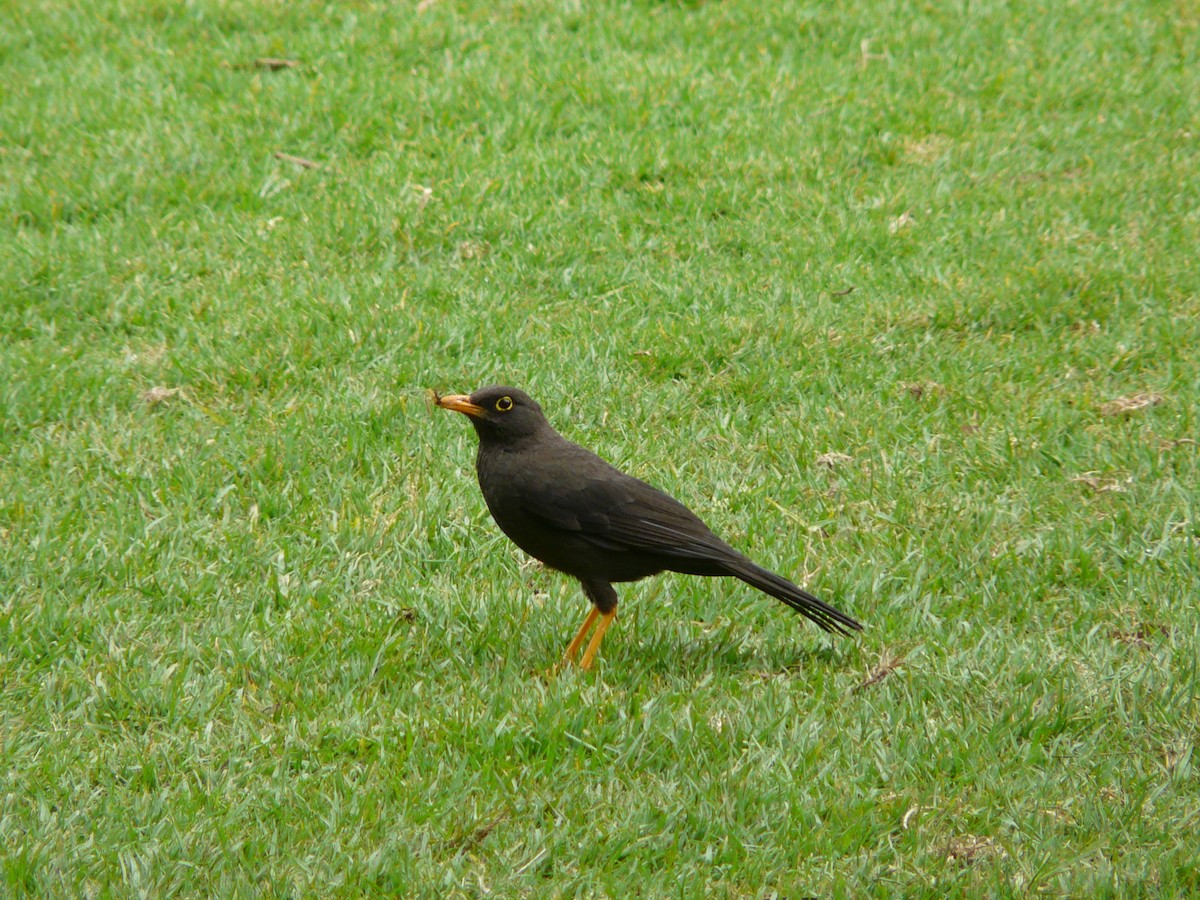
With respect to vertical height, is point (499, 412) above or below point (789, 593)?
above

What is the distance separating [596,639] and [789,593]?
2.42 ft

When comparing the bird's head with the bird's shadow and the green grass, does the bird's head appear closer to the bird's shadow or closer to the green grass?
the green grass

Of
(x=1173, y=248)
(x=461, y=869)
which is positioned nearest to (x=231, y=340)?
(x=461, y=869)

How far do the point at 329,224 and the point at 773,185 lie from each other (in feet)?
9.58

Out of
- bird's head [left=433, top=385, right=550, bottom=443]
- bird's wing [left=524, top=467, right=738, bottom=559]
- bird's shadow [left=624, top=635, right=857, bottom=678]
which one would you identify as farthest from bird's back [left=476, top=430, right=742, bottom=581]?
bird's shadow [left=624, top=635, right=857, bottom=678]

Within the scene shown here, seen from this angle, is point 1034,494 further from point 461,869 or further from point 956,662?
point 461,869

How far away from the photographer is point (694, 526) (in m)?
5.15

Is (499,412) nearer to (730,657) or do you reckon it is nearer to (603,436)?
(730,657)

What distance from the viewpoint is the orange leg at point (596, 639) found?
501cm

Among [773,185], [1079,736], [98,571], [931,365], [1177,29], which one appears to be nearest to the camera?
[1079,736]

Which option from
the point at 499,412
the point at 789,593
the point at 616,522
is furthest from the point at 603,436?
the point at 789,593

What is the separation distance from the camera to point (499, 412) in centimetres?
525

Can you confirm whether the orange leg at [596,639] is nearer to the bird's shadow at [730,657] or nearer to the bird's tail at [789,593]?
the bird's shadow at [730,657]

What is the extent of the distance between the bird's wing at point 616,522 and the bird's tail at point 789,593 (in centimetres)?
9
